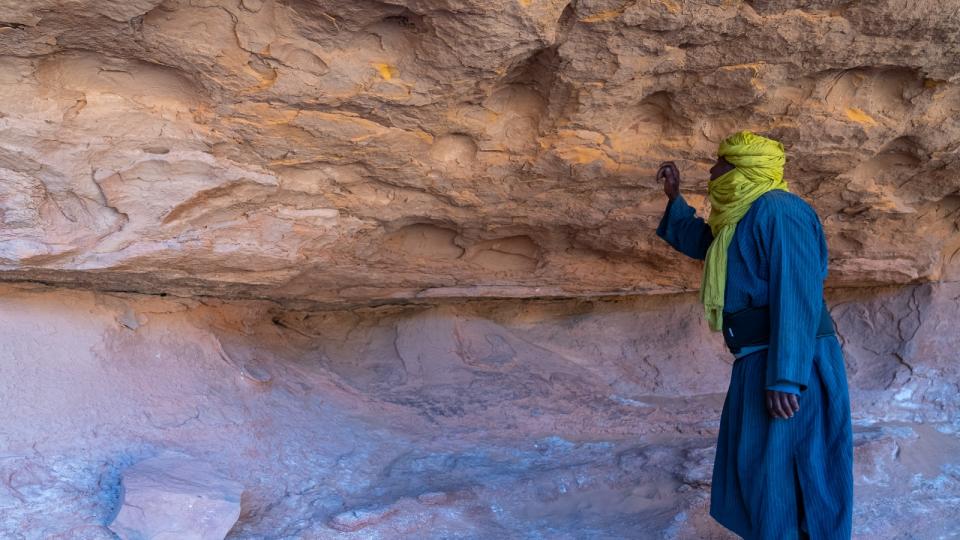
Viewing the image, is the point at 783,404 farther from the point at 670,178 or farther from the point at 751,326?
the point at 670,178

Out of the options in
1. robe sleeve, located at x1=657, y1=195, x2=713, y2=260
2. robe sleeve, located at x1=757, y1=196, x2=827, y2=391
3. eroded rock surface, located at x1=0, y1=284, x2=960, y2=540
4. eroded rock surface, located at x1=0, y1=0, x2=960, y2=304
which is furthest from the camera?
robe sleeve, located at x1=657, y1=195, x2=713, y2=260

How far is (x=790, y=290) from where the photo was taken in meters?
2.31

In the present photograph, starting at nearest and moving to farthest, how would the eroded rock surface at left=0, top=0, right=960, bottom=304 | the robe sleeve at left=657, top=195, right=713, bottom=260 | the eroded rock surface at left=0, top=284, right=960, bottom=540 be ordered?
the eroded rock surface at left=0, top=0, right=960, bottom=304 < the eroded rock surface at left=0, top=284, right=960, bottom=540 < the robe sleeve at left=657, top=195, right=713, bottom=260

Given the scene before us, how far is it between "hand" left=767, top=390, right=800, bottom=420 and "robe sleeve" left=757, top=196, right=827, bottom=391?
3 centimetres

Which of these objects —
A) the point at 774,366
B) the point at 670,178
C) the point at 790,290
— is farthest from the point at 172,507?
the point at 670,178

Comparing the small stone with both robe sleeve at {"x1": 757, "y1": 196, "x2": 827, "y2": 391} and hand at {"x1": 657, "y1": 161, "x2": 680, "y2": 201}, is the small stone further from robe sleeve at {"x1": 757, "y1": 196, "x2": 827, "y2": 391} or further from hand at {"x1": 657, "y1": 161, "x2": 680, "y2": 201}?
hand at {"x1": 657, "y1": 161, "x2": 680, "y2": 201}

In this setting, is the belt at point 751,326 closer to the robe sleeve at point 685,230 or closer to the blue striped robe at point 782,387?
the blue striped robe at point 782,387

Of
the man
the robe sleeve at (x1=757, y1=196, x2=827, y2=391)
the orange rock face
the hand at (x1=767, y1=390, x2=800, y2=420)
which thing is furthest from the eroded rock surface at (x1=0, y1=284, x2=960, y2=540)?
the robe sleeve at (x1=757, y1=196, x2=827, y2=391)

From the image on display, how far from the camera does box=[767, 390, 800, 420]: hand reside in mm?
2295

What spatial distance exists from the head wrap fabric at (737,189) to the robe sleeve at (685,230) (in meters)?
0.29

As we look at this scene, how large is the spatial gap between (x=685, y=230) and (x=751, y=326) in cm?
56

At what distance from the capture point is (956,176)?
357 cm

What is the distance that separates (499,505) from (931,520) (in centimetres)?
159

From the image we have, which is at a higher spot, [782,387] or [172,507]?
[782,387]
